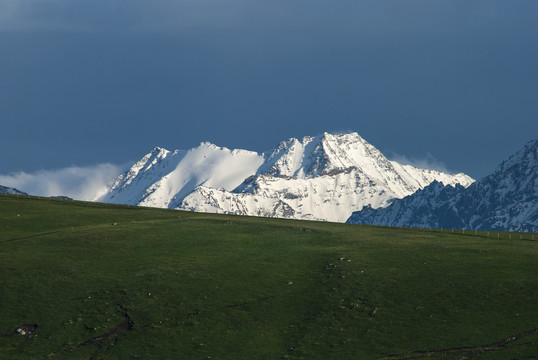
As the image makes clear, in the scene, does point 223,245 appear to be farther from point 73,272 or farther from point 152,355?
point 152,355

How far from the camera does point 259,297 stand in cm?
7294

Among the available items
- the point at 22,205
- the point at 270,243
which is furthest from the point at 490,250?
the point at 22,205

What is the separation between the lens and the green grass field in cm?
6216

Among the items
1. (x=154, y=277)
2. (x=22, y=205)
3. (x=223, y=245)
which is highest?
(x=22, y=205)

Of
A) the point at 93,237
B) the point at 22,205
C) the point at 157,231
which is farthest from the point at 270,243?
the point at 22,205

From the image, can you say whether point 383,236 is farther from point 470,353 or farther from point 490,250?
point 470,353

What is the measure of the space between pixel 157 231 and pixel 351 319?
4211 cm

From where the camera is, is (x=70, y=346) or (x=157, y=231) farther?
(x=157, y=231)

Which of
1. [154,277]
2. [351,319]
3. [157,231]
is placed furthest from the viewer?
[157,231]

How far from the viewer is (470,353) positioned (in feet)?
197

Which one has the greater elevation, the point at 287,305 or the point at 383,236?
the point at 383,236

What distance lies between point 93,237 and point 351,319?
134 feet

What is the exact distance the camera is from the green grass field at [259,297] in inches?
2447

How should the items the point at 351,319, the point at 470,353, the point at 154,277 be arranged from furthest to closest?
the point at 154,277, the point at 351,319, the point at 470,353
